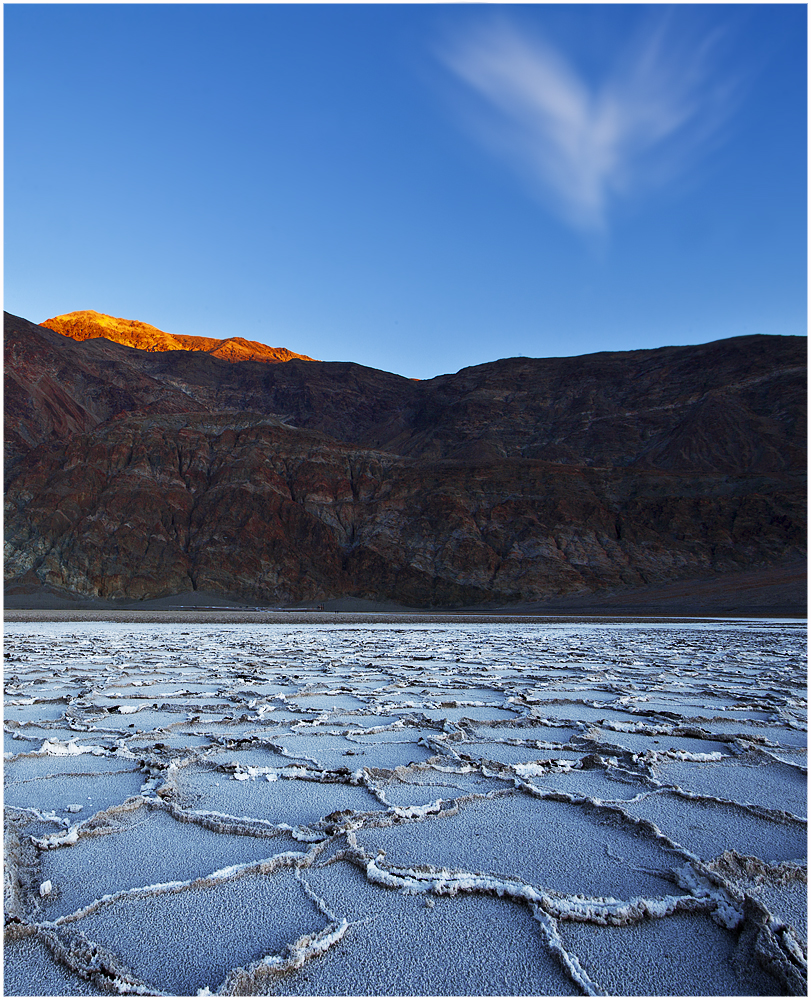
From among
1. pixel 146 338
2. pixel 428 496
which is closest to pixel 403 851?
pixel 428 496

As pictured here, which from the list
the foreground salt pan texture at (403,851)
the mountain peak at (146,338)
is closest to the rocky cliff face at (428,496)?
the foreground salt pan texture at (403,851)

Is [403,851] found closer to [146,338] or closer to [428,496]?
[428,496]

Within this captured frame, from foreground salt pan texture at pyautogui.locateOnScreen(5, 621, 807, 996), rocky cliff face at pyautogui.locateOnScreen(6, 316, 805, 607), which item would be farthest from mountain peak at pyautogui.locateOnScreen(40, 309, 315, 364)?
foreground salt pan texture at pyautogui.locateOnScreen(5, 621, 807, 996)

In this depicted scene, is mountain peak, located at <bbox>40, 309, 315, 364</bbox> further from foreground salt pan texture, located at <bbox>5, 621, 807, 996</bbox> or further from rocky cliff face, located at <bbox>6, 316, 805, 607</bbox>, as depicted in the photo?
foreground salt pan texture, located at <bbox>5, 621, 807, 996</bbox>

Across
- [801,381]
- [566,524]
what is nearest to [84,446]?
[566,524]

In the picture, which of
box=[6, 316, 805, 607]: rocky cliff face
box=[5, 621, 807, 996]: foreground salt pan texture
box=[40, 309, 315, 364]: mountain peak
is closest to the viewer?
box=[5, 621, 807, 996]: foreground salt pan texture
